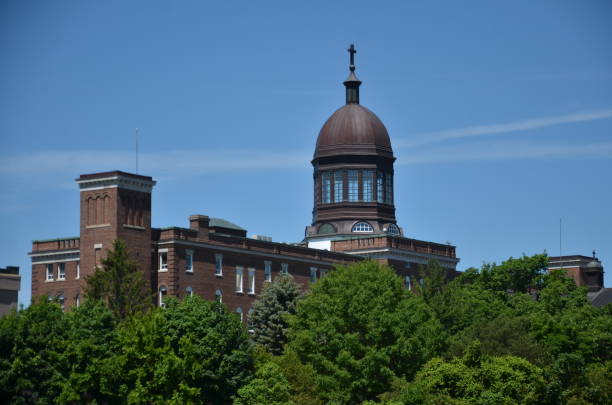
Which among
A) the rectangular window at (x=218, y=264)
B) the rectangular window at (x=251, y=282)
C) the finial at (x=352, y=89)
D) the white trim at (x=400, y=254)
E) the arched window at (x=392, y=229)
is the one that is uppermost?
the finial at (x=352, y=89)

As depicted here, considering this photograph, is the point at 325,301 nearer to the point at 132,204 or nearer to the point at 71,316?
the point at 71,316

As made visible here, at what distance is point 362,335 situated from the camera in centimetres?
8519

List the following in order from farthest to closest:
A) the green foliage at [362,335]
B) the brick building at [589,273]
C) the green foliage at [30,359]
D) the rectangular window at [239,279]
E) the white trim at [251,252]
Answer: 1. the brick building at [589,273]
2. the rectangular window at [239,279]
3. the white trim at [251,252]
4. the green foliage at [362,335]
5. the green foliage at [30,359]

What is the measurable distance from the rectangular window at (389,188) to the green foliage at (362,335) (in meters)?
48.8

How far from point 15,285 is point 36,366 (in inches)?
2506

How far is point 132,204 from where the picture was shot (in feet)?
349

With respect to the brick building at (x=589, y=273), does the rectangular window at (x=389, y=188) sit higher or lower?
higher

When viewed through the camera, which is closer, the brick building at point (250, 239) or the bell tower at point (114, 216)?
the bell tower at point (114, 216)

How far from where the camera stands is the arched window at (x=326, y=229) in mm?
137375

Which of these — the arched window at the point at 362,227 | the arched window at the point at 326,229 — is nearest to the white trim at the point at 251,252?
the arched window at the point at 362,227

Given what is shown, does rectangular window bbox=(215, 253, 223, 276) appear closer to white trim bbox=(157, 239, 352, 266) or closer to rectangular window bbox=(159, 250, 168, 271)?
white trim bbox=(157, 239, 352, 266)

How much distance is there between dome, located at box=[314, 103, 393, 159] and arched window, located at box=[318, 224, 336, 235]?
22.5 feet

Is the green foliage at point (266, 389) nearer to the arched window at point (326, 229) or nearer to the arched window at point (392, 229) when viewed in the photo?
the arched window at point (326, 229)

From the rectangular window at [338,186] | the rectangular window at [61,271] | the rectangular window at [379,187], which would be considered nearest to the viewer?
the rectangular window at [61,271]
